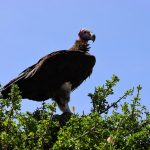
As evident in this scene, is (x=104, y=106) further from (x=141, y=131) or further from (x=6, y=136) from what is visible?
(x=6, y=136)

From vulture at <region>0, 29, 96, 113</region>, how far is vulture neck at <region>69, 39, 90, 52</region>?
16 centimetres

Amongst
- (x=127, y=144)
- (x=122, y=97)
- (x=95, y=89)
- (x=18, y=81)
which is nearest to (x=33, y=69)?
(x=18, y=81)

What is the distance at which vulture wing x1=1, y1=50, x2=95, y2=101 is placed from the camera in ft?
36.0

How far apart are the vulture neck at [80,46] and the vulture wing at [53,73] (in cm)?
33

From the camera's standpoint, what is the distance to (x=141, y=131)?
7750 millimetres

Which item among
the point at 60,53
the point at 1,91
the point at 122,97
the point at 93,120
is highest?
the point at 60,53

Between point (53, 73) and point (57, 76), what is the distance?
0.14 metres

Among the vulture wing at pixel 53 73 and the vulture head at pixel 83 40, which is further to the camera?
the vulture head at pixel 83 40

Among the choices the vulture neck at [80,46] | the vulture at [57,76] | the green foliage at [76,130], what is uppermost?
the vulture neck at [80,46]

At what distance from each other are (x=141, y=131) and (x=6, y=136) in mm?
2285

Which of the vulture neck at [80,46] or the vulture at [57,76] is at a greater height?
the vulture neck at [80,46]

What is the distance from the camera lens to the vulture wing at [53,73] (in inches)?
432

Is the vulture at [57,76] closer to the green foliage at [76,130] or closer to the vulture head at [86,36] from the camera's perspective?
the vulture head at [86,36]

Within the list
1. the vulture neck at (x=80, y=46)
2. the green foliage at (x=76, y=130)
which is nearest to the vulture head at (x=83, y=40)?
the vulture neck at (x=80, y=46)
